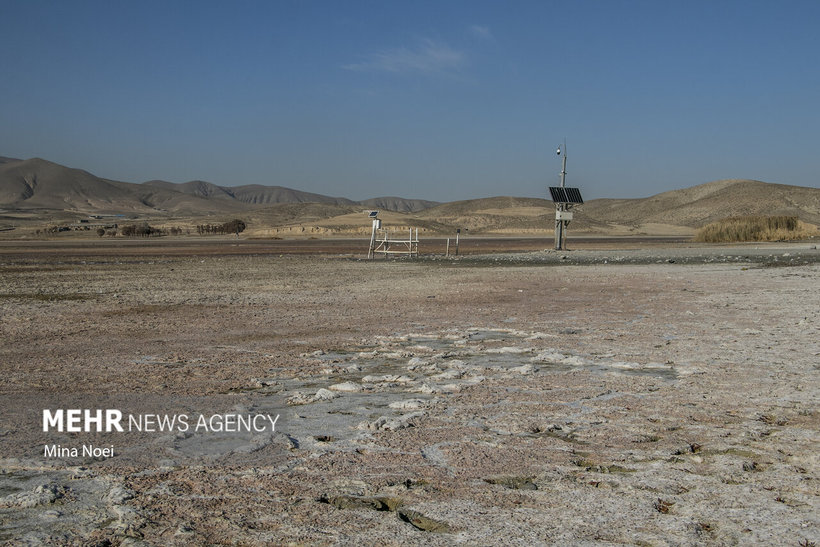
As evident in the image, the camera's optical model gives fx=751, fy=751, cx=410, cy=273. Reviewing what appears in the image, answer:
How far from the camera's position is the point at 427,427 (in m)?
5.22

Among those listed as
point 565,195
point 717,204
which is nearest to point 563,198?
point 565,195

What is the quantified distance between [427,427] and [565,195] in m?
33.8

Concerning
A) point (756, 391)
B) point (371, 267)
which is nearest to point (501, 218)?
point (371, 267)

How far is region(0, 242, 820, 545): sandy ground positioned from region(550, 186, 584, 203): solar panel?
2520 centimetres

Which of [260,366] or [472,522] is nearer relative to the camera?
[472,522]

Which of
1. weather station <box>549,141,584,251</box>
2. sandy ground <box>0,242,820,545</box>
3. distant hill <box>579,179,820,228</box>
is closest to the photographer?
sandy ground <box>0,242,820,545</box>

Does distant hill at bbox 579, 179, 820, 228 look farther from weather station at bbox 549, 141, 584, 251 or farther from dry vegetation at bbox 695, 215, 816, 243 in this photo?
weather station at bbox 549, 141, 584, 251

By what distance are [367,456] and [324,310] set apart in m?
8.30

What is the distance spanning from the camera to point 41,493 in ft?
12.7

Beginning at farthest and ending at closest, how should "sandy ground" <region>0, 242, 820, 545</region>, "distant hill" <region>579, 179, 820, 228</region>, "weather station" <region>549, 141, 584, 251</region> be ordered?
1. "distant hill" <region>579, 179, 820, 228</region>
2. "weather station" <region>549, 141, 584, 251</region>
3. "sandy ground" <region>0, 242, 820, 545</region>

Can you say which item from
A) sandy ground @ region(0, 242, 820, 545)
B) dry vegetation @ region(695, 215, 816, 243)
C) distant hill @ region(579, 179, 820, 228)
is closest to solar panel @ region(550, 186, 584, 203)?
dry vegetation @ region(695, 215, 816, 243)

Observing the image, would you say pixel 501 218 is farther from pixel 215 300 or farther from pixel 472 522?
pixel 472 522

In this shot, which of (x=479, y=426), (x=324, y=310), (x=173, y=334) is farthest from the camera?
(x=324, y=310)

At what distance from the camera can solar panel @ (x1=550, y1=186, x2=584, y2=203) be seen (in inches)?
1473
